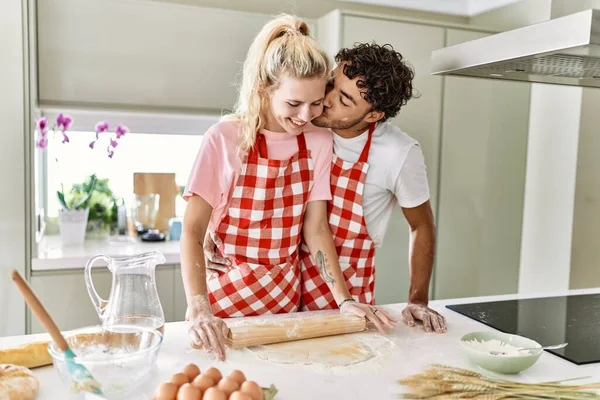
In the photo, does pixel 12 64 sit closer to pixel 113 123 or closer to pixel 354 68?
pixel 113 123

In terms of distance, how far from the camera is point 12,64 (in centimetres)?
199

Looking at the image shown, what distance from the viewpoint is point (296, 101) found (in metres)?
1.34

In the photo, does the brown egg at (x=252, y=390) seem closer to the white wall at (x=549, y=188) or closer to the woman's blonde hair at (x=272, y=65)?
the woman's blonde hair at (x=272, y=65)

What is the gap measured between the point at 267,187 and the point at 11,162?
1.11 metres

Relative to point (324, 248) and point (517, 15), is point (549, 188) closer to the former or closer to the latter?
point (517, 15)

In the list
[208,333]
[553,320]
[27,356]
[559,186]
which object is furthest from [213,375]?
[559,186]

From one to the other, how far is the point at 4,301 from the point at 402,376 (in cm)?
162

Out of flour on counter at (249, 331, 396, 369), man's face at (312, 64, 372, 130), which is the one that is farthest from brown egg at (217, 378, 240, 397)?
man's face at (312, 64, 372, 130)

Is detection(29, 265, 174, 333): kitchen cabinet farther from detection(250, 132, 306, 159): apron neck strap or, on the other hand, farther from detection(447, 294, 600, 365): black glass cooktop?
A: detection(447, 294, 600, 365): black glass cooktop

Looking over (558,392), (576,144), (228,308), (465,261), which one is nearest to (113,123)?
(228,308)

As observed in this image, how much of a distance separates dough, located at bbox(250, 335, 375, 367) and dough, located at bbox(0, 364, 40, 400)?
0.39m

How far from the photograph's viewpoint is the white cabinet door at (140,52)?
7.20 ft

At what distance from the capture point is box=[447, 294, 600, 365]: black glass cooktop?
46.9 inches

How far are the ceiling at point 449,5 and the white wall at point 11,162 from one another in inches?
61.8
